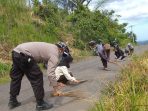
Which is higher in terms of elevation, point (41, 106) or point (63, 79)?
point (63, 79)

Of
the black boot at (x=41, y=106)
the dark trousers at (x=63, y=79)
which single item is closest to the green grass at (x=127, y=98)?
the black boot at (x=41, y=106)

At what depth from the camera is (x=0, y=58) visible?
2311 centimetres

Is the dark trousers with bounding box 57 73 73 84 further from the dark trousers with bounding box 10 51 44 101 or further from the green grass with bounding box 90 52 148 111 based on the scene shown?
the dark trousers with bounding box 10 51 44 101

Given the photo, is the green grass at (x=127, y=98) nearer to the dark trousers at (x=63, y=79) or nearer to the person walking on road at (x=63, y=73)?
the person walking on road at (x=63, y=73)

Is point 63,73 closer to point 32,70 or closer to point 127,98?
point 32,70

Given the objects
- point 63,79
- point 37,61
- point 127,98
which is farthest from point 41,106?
point 63,79

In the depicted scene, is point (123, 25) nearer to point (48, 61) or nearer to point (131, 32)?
point (131, 32)

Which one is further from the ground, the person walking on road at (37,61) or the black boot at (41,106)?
the person walking on road at (37,61)

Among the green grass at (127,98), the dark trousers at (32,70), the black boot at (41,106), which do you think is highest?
the dark trousers at (32,70)

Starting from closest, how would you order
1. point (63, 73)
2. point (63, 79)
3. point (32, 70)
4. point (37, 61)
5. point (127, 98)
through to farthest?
point (127, 98)
point (32, 70)
point (37, 61)
point (63, 73)
point (63, 79)

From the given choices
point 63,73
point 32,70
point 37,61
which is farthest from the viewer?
point 63,73

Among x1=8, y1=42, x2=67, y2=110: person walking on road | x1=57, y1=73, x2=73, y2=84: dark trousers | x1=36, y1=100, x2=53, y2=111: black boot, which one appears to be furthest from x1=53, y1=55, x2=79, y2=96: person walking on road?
x1=36, y1=100, x2=53, y2=111: black boot

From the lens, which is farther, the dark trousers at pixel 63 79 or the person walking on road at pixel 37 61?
the dark trousers at pixel 63 79

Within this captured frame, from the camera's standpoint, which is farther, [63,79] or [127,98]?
[63,79]
